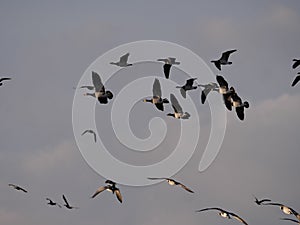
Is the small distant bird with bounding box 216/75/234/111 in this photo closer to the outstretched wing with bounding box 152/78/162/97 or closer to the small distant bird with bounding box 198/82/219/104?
the small distant bird with bounding box 198/82/219/104

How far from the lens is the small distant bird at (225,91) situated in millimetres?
46562

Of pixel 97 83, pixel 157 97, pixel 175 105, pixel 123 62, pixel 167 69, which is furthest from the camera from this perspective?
pixel 175 105

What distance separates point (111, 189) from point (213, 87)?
9.96m

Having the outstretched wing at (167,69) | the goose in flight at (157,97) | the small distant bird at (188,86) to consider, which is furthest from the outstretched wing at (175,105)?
the goose in flight at (157,97)

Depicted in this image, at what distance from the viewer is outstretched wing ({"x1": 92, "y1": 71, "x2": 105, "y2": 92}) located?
161 feet

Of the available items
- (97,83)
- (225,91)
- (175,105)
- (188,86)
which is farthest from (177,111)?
(225,91)

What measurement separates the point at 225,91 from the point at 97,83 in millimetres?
8677

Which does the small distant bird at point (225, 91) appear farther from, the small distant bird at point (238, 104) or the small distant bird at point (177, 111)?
the small distant bird at point (177, 111)

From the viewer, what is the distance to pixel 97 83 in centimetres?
4916

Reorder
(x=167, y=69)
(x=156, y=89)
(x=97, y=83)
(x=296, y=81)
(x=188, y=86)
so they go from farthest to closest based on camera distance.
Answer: (x=167, y=69) < (x=188, y=86) < (x=156, y=89) < (x=97, y=83) < (x=296, y=81)

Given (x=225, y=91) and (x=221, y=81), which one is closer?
(x=221, y=81)

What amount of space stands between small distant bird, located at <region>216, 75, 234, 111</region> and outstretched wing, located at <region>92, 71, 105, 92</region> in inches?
320

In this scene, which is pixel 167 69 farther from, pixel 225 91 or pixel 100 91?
pixel 225 91

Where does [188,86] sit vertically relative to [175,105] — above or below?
above
